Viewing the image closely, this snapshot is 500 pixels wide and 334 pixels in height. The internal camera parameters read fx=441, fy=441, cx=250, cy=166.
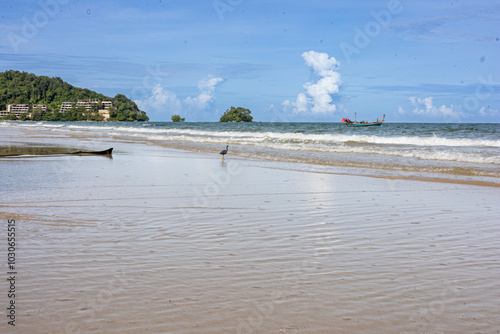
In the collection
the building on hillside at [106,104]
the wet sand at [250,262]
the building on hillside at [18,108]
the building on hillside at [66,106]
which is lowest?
the wet sand at [250,262]

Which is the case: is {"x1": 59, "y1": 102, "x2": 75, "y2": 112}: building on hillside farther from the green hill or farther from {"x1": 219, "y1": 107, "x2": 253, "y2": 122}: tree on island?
{"x1": 219, "y1": 107, "x2": 253, "y2": 122}: tree on island

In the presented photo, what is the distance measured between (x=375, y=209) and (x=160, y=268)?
4.92m

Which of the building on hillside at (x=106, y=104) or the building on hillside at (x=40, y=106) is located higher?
the building on hillside at (x=106, y=104)

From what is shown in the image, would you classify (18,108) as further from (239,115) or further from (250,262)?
(250,262)

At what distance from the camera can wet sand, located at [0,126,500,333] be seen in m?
3.40

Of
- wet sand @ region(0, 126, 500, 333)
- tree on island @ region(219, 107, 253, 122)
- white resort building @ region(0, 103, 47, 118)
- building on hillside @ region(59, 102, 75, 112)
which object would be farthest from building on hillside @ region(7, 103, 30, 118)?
wet sand @ region(0, 126, 500, 333)

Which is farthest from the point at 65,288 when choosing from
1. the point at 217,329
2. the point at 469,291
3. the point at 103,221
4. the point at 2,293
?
the point at 469,291

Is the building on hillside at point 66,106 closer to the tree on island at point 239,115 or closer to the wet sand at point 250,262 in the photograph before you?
the tree on island at point 239,115

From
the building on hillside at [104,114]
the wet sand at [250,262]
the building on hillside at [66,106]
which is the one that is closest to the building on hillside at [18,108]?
the building on hillside at [66,106]

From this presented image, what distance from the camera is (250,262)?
4.75 meters

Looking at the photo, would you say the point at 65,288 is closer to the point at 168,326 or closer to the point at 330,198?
the point at 168,326

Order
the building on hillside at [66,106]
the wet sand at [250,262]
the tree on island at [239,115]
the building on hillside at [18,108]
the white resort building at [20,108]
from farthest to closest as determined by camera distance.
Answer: the building on hillside at [66,106] → the building on hillside at [18,108] → the white resort building at [20,108] → the tree on island at [239,115] → the wet sand at [250,262]

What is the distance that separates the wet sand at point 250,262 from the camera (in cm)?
340

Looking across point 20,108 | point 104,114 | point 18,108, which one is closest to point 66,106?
point 20,108
